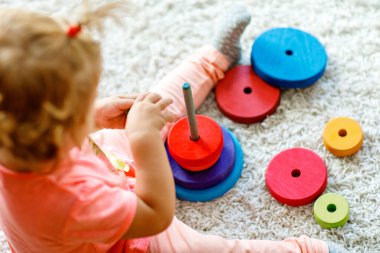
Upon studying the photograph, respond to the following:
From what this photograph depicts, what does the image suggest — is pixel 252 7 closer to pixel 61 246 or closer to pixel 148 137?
pixel 148 137

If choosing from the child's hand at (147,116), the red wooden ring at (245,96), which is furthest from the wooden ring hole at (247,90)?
the child's hand at (147,116)

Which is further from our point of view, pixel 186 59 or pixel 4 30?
pixel 186 59

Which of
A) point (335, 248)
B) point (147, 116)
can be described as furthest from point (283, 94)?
point (147, 116)

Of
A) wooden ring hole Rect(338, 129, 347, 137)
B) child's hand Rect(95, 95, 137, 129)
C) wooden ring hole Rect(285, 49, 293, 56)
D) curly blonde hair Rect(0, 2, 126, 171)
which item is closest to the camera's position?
curly blonde hair Rect(0, 2, 126, 171)

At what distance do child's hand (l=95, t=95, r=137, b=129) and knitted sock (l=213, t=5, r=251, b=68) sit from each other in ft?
1.22

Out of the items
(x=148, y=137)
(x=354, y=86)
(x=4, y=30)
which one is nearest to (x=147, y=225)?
(x=148, y=137)

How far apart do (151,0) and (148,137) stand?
2.43ft

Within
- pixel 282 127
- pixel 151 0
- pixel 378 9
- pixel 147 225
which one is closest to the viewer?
pixel 147 225

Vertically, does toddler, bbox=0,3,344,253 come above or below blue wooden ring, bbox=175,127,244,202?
above

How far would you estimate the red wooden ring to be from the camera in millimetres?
1130

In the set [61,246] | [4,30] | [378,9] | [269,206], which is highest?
[4,30]

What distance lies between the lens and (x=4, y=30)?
23.2 inches

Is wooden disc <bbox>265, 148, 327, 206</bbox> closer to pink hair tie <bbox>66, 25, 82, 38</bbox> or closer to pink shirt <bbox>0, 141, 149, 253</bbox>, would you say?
pink shirt <bbox>0, 141, 149, 253</bbox>

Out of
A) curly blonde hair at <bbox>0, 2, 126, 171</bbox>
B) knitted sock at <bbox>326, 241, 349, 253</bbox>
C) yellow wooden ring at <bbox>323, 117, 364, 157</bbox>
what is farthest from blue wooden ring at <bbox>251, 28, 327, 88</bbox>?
curly blonde hair at <bbox>0, 2, 126, 171</bbox>
